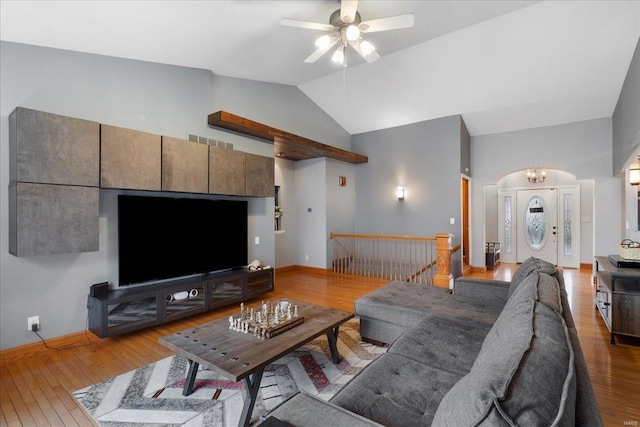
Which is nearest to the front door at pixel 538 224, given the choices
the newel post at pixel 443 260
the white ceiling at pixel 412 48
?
the white ceiling at pixel 412 48

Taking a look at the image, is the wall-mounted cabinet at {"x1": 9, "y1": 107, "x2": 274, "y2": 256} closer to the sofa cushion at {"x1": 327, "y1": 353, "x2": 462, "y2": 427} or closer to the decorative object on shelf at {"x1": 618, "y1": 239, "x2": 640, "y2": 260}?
the sofa cushion at {"x1": 327, "y1": 353, "x2": 462, "y2": 427}

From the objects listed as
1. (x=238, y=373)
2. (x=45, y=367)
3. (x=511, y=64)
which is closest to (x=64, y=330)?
(x=45, y=367)

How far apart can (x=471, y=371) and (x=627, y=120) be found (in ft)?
17.4

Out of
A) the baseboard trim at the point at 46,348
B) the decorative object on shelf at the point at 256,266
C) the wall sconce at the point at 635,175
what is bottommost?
the baseboard trim at the point at 46,348

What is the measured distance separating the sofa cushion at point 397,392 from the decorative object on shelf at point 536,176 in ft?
24.1

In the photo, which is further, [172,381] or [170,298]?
[170,298]

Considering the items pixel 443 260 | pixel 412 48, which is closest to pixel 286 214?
pixel 443 260

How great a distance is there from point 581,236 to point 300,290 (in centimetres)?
714

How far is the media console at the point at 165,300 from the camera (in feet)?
10.1

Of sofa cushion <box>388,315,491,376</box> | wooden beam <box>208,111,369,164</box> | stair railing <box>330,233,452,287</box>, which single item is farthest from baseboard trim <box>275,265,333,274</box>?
sofa cushion <box>388,315,491,376</box>

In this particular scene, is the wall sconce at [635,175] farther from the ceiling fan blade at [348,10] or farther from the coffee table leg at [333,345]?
the coffee table leg at [333,345]

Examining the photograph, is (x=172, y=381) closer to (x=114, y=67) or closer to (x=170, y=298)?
(x=170, y=298)

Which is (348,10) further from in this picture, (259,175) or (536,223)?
(536,223)

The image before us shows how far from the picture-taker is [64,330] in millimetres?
3127
